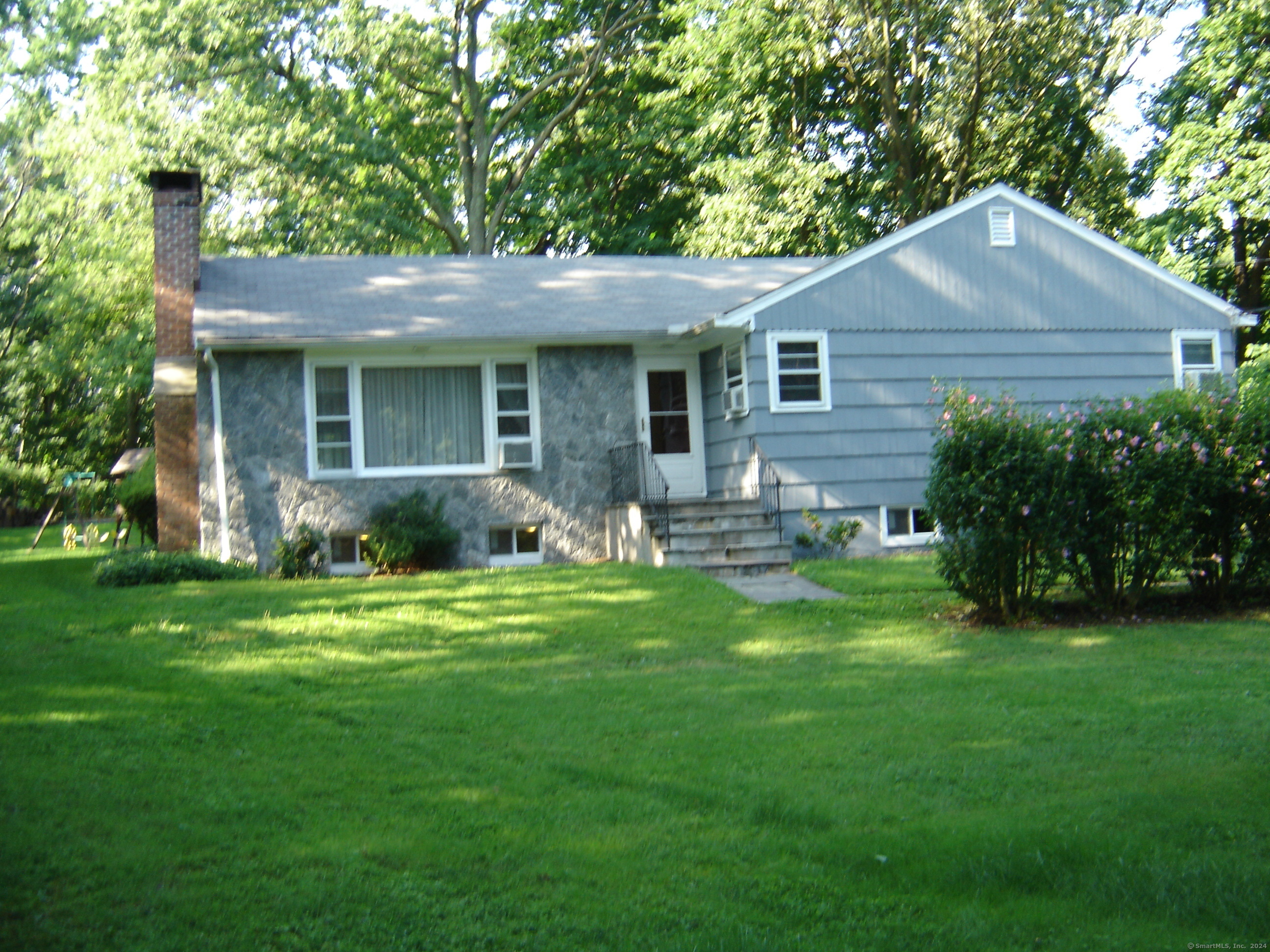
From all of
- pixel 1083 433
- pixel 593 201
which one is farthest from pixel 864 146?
pixel 1083 433

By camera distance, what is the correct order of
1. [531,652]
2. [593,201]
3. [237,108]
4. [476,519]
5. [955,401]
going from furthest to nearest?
1. [593,201]
2. [237,108]
3. [476,519]
4. [955,401]
5. [531,652]

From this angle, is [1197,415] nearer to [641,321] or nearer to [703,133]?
[641,321]

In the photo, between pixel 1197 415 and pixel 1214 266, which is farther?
pixel 1214 266

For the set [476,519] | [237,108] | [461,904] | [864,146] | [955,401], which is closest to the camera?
[461,904]

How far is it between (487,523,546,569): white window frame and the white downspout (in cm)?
326

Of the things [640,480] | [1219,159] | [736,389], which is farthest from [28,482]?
[1219,159]

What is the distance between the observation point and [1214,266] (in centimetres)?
2455

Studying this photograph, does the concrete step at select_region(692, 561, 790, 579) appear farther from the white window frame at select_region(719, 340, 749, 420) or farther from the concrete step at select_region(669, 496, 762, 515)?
the white window frame at select_region(719, 340, 749, 420)

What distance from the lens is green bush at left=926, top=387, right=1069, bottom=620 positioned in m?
9.70

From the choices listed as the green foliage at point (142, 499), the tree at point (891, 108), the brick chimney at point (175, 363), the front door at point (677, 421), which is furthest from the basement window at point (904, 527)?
the green foliage at point (142, 499)

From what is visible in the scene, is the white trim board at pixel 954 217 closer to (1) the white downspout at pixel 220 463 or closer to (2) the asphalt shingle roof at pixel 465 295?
(2) the asphalt shingle roof at pixel 465 295

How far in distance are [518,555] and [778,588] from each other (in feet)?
15.0

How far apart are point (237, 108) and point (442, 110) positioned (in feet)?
20.4

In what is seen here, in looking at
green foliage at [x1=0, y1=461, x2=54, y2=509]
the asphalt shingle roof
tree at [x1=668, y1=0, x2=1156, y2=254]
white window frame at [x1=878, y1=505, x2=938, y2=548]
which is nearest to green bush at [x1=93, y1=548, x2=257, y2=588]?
A: the asphalt shingle roof
